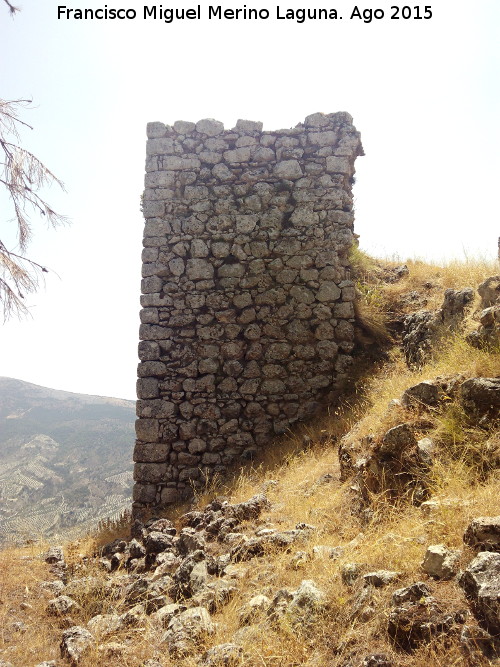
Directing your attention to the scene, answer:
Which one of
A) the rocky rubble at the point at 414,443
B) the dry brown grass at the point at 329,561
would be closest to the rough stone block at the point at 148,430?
the dry brown grass at the point at 329,561

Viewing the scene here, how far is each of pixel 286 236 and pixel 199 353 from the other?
2.10 m

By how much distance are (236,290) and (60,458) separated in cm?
1306

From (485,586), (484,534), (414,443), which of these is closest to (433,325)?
(414,443)

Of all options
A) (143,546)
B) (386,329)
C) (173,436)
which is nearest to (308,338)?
(386,329)

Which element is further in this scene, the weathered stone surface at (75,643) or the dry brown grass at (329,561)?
the weathered stone surface at (75,643)

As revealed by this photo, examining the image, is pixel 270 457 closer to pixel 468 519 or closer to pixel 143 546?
pixel 143 546

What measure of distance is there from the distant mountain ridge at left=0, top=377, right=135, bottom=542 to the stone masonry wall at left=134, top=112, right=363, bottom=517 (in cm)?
485

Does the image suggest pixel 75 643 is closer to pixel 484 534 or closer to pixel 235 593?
pixel 235 593

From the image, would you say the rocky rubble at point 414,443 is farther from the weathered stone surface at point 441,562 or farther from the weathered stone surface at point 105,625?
the weathered stone surface at point 105,625

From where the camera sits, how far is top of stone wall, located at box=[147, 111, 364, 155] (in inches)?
313

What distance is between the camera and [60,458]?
18062 mm

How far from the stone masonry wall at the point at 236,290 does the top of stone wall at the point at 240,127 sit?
0.7 inches

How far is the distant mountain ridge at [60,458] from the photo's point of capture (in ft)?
45.6

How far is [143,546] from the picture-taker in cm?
553
